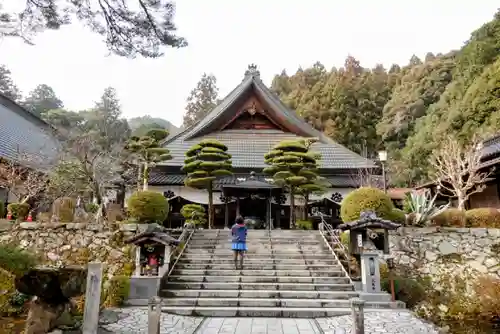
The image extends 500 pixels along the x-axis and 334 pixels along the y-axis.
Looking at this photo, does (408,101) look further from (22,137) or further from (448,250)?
(22,137)

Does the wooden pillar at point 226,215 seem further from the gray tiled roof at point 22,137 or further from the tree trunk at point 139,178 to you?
the gray tiled roof at point 22,137

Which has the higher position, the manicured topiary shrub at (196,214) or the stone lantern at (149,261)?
the manicured topiary shrub at (196,214)

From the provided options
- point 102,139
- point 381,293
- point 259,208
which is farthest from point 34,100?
point 381,293

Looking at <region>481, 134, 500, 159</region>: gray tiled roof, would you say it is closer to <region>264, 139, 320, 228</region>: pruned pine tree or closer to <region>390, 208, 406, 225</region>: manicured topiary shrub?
<region>390, 208, 406, 225</region>: manicured topiary shrub

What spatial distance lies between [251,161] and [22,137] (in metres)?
12.1

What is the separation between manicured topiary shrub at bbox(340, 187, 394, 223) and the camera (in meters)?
11.1

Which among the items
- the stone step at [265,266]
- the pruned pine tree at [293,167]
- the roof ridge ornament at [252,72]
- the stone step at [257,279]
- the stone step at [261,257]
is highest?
the roof ridge ornament at [252,72]

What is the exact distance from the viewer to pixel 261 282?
31.0 feet

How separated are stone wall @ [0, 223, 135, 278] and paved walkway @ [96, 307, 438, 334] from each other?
11.8 feet

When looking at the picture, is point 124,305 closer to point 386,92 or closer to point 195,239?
point 195,239

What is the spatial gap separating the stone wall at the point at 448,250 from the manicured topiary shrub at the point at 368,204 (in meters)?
0.91

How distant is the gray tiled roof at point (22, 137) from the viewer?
53.6 ft

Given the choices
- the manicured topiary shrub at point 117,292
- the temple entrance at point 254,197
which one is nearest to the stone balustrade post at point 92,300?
the manicured topiary shrub at point 117,292

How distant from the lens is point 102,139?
32.2 meters
